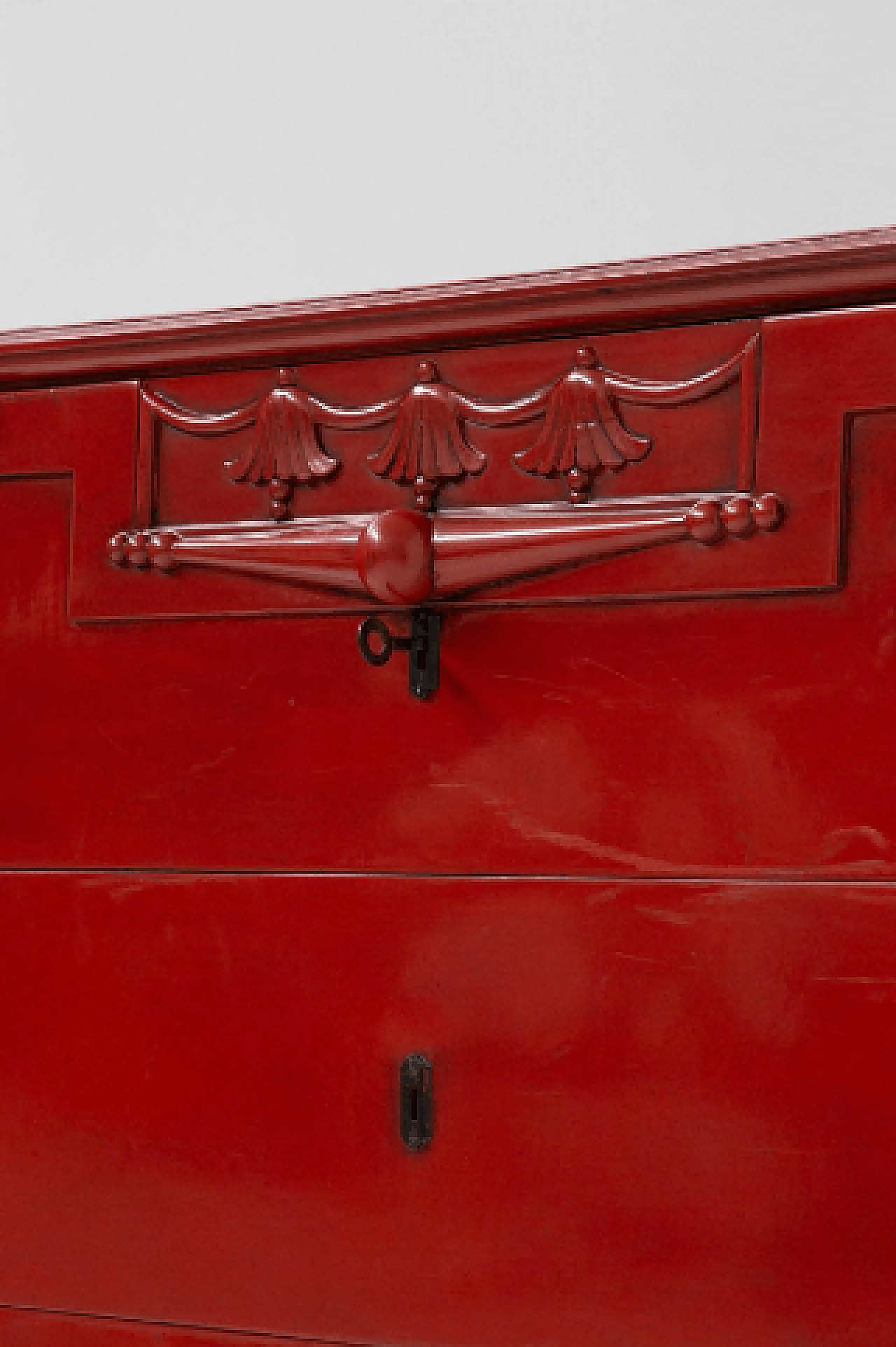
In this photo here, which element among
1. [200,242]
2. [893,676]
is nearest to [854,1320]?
[893,676]

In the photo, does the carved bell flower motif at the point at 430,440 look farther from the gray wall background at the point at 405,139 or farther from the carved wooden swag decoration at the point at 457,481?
the gray wall background at the point at 405,139

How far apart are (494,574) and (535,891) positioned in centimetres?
20

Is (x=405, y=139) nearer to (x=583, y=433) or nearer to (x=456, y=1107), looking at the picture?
(x=583, y=433)

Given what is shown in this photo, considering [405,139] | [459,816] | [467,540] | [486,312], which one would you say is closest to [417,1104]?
[459,816]

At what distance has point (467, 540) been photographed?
93cm

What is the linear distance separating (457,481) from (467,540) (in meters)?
0.05

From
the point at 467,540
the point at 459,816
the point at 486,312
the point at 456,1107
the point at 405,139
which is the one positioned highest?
the point at 405,139

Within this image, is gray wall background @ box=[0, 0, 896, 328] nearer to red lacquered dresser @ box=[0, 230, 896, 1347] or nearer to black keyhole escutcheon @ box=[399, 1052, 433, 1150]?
red lacquered dresser @ box=[0, 230, 896, 1347]

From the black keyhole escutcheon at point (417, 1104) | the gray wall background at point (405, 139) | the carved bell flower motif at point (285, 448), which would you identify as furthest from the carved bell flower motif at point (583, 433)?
the gray wall background at point (405, 139)

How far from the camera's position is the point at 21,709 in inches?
41.8

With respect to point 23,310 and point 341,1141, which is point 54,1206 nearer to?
point 341,1141

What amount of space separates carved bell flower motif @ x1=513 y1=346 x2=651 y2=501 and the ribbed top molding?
0.11 ft

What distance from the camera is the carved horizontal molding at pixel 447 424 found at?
901mm

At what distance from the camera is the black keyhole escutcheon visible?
94 cm
